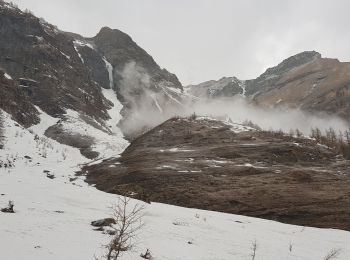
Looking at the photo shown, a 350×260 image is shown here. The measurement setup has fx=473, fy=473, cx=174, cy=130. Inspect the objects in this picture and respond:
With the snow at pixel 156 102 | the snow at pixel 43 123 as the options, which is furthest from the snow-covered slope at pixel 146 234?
the snow at pixel 156 102

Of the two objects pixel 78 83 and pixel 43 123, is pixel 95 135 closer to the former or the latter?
pixel 43 123

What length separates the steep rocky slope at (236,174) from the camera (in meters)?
33.7

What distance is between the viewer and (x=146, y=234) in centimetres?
1756

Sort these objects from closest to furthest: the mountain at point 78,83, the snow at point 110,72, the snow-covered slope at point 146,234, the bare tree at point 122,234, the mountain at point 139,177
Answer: the bare tree at point 122,234
the snow-covered slope at point 146,234
the mountain at point 139,177
the mountain at point 78,83
the snow at point 110,72

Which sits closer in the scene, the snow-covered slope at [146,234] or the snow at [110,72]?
the snow-covered slope at [146,234]

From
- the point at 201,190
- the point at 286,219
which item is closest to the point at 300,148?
the point at 201,190

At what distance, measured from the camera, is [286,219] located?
3119cm

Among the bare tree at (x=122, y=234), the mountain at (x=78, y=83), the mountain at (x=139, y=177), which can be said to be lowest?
the bare tree at (x=122, y=234)

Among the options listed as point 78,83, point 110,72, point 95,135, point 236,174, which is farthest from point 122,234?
point 110,72

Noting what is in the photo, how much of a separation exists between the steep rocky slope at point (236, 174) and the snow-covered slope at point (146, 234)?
13.9 feet

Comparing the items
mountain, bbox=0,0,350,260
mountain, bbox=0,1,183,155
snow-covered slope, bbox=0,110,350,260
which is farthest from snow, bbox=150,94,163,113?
snow-covered slope, bbox=0,110,350,260

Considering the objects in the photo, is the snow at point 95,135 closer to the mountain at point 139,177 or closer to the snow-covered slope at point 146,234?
the mountain at point 139,177

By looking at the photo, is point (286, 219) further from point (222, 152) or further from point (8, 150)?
point (8, 150)

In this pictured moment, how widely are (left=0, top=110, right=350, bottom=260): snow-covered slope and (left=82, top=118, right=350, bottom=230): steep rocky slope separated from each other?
4.22 m
